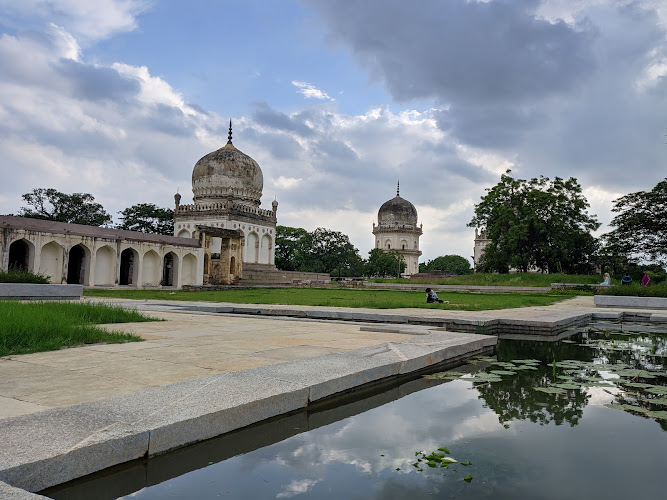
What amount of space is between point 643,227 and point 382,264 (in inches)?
1310

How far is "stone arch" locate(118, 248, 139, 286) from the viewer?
1257 inches

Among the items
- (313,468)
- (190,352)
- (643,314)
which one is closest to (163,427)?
(313,468)

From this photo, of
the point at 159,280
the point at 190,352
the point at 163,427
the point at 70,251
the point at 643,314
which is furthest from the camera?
the point at 159,280

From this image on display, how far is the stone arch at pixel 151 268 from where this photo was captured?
3278 cm

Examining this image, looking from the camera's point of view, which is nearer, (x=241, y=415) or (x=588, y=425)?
(x=241, y=415)

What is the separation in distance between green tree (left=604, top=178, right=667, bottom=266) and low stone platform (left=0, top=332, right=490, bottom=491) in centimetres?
3199

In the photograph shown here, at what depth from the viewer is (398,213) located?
71500mm

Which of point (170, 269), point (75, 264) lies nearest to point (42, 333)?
point (75, 264)

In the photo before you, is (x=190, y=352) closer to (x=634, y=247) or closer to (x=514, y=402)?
(x=514, y=402)

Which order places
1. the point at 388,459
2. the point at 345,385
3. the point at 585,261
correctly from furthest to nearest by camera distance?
1. the point at 585,261
2. the point at 345,385
3. the point at 388,459

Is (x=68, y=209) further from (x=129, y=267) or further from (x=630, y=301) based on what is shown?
(x=630, y=301)

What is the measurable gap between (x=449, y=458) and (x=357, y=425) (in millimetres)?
778

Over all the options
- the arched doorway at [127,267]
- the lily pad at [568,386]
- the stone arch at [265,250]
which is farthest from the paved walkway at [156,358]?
the stone arch at [265,250]

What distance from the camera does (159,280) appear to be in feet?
108
